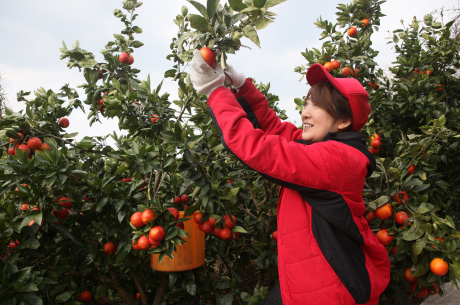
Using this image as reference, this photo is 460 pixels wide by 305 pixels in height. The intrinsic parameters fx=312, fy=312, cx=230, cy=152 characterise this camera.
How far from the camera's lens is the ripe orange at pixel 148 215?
1.31 metres

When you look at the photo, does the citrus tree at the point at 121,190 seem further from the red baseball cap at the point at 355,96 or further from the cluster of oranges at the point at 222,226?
the red baseball cap at the point at 355,96

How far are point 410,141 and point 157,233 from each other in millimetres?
1902

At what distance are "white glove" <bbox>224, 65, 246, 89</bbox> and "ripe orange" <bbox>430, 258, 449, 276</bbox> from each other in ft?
4.23

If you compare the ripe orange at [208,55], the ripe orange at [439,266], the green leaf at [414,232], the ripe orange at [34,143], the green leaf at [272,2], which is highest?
the green leaf at [272,2]

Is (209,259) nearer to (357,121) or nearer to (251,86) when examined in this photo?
(251,86)

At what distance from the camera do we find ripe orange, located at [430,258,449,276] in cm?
151

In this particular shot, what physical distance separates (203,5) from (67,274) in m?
1.59

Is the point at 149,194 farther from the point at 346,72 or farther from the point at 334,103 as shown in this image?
the point at 346,72

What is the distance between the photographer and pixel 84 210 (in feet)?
5.76

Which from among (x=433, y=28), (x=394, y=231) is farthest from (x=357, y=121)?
(x=433, y=28)

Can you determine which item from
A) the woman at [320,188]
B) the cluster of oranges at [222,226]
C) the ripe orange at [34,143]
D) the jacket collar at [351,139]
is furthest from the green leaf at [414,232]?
the ripe orange at [34,143]

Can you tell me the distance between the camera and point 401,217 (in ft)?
5.57

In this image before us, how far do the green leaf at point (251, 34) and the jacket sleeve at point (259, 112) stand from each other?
47 cm

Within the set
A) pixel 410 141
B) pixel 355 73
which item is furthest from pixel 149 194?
pixel 355 73
